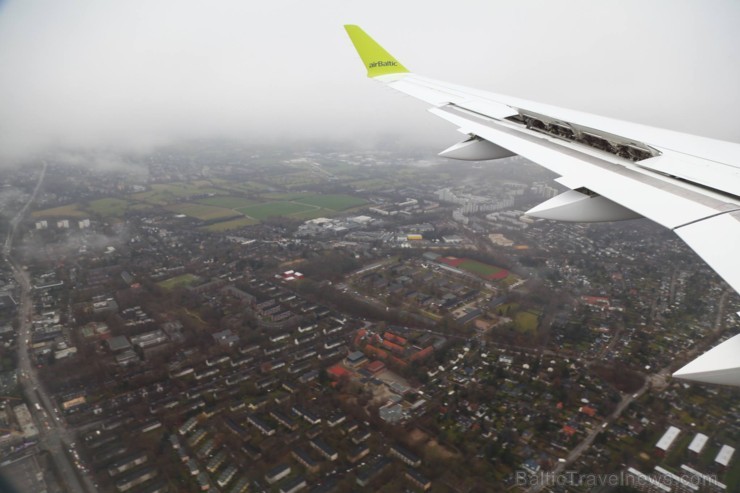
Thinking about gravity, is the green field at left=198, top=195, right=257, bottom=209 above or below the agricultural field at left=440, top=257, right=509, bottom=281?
above

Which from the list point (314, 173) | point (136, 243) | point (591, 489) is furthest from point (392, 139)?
point (591, 489)

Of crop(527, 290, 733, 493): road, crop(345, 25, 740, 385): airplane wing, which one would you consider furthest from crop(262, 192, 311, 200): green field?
crop(345, 25, 740, 385): airplane wing

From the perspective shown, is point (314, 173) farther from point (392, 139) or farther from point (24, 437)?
point (24, 437)

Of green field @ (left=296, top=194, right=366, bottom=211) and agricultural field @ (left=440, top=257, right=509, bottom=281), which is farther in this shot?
green field @ (left=296, top=194, right=366, bottom=211)

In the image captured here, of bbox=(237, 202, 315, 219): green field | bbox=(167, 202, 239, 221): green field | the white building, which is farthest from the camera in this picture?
bbox=(237, 202, 315, 219): green field

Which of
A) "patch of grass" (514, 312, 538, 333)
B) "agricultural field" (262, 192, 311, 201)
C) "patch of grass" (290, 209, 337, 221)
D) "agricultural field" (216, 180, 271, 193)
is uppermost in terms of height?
"agricultural field" (216, 180, 271, 193)

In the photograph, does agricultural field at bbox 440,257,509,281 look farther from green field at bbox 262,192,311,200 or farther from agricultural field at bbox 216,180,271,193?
agricultural field at bbox 216,180,271,193

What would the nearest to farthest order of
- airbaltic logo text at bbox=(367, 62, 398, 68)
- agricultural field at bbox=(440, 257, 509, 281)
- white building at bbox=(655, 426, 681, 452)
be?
airbaltic logo text at bbox=(367, 62, 398, 68) → white building at bbox=(655, 426, 681, 452) → agricultural field at bbox=(440, 257, 509, 281)
